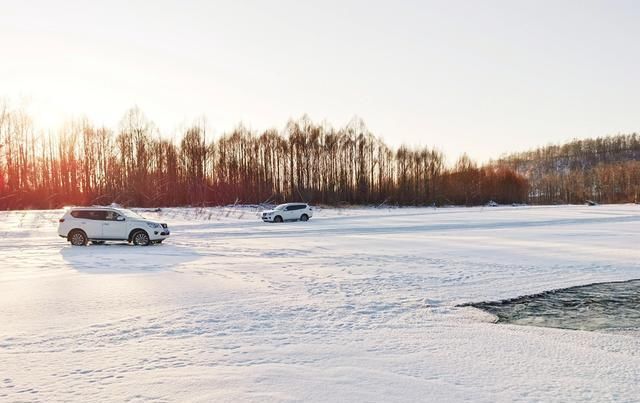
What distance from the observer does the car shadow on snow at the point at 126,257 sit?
46.8 ft

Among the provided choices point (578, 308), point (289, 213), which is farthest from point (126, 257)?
point (289, 213)

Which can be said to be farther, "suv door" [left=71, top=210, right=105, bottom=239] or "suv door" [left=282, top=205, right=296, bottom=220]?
"suv door" [left=282, top=205, right=296, bottom=220]

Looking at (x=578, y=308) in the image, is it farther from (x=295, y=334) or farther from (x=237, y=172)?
(x=237, y=172)

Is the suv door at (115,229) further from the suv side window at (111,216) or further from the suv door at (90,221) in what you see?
the suv door at (90,221)

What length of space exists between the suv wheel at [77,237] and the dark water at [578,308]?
16844 mm

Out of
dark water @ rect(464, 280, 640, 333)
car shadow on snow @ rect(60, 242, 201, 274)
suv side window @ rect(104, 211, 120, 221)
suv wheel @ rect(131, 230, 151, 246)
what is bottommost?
dark water @ rect(464, 280, 640, 333)

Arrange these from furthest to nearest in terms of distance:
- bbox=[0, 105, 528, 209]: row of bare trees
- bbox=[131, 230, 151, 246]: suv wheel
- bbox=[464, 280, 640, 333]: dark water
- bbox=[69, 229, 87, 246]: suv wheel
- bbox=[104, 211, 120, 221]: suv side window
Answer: bbox=[0, 105, 528, 209]: row of bare trees
bbox=[104, 211, 120, 221]: suv side window
bbox=[131, 230, 151, 246]: suv wheel
bbox=[69, 229, 87, 246]: suv wheel
bbox=[464, 280, 640, 333]: dark water

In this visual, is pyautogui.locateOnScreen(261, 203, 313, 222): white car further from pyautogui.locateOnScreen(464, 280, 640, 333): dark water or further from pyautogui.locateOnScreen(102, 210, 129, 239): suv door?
pyautogui.locateOnScreen(464, 280, 640, 333): dark water

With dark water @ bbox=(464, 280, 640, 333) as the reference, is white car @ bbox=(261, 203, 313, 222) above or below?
above

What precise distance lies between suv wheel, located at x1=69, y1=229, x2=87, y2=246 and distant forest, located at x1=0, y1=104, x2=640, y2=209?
132 feet

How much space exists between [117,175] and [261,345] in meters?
66.0

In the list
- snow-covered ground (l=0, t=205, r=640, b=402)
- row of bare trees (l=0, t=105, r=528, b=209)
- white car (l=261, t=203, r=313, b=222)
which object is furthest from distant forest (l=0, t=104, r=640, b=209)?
snow-covered ground (l=0, t=205, r=640, b=402)

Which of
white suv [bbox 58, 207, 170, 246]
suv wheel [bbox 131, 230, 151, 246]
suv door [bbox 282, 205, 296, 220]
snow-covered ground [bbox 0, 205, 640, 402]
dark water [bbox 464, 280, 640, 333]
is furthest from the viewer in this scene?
suv door [bbox 282, 205, 296, 220]

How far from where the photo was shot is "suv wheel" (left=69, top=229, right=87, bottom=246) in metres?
20.6
